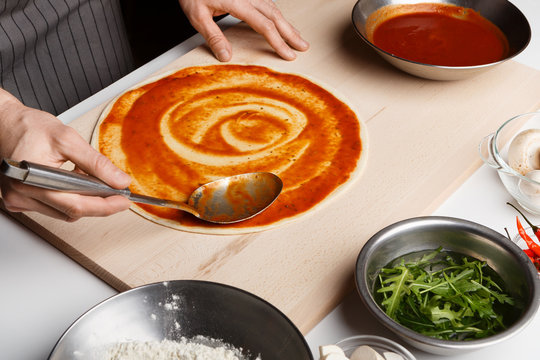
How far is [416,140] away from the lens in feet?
4.63

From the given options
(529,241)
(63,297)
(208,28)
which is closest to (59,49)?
(208,28)

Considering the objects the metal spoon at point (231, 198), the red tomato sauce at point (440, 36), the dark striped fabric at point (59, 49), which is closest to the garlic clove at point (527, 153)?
the red tomato sauce at point (440, 36)

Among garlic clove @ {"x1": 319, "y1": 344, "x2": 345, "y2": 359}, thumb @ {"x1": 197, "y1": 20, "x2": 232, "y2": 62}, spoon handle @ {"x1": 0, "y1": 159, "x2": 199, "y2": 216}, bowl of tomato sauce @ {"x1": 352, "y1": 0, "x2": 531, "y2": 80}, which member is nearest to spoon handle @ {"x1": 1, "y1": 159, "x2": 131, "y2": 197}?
spoon handle @ {"x1": 0, "y1": 159, "x2": 199, "y2": 216}

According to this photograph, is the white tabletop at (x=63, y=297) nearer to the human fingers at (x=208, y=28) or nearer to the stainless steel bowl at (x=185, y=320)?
the stainless steel bowl at (x=185, y=320)

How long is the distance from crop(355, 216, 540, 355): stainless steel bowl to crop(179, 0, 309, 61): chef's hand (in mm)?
792

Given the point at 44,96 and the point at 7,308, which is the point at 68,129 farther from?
the point at 44,96

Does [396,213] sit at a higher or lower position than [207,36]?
lower

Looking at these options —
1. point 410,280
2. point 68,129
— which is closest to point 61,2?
point 68,129

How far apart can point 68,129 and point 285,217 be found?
470 millimetres

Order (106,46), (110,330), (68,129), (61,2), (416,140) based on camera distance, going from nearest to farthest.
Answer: (110,330)
(68,129)
(416,140)
(61,2)
(106,46)

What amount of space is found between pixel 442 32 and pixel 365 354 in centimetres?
114

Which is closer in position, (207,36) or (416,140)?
(416,140)

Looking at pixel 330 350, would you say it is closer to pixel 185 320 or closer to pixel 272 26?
pixel 185 320

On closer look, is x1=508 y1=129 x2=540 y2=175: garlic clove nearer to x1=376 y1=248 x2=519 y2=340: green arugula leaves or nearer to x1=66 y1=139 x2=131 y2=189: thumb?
x1=376 y1=248 x2=519 y2=340: green arugula leaves
